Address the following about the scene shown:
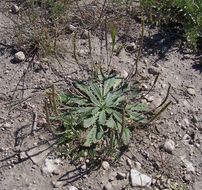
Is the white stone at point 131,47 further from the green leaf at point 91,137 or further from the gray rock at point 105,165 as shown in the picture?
the gray rock at point 105,165

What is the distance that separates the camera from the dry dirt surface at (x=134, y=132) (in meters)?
2.43

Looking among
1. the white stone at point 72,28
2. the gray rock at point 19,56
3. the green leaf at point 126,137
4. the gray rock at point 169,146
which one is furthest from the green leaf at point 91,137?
the white stone at point 72,28

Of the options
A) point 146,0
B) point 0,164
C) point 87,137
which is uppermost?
point 146,0

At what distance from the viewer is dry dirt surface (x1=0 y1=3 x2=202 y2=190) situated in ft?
7.98

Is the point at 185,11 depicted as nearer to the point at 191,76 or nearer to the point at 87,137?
the point at 191,76

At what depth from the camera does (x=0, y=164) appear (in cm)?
248

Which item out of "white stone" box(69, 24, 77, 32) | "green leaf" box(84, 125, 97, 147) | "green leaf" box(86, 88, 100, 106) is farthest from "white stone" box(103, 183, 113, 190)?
"white stone" box(69, 24, 77, 32)

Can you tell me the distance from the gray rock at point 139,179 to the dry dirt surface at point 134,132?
0.07ft

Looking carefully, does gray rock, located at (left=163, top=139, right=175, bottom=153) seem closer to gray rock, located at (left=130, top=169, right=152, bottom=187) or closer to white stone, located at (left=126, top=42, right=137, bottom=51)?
gray rock, located at (left=130, top=169, right=152, bottom=187)

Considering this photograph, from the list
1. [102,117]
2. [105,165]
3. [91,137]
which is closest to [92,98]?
[102,117]

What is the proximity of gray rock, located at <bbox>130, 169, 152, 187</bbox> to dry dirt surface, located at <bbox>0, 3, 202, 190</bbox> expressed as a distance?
0.02m

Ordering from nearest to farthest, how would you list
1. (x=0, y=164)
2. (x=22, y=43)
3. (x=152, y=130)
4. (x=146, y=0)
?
(x=0, y=164), (x=152, y=130), (x=22, y=43), (x=146, y=0)

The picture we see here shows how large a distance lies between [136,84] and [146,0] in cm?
76

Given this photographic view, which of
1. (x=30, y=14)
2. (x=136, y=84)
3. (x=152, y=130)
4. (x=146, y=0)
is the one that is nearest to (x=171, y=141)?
(x=152, y=130)
